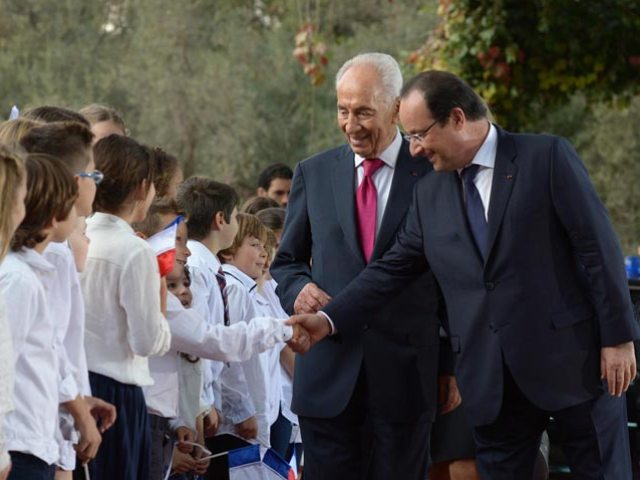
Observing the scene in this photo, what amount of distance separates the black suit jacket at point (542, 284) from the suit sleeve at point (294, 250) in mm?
843

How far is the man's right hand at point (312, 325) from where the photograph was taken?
540 cm

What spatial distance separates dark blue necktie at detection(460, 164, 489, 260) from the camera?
16.4 feet

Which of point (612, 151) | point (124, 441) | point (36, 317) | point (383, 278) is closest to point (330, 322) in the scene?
point (383, 278)

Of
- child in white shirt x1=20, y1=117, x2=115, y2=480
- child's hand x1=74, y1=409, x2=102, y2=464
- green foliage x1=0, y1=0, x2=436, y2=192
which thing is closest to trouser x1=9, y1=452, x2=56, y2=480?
child in white shirt x1=20, y1=117, x2=115, y2=480

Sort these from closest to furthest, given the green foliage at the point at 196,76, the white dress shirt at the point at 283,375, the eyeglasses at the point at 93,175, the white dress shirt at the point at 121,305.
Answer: the eyeglasses at the point at 93,175, the white dress shirt at the point at 121,305, the white dress shirt at the point at 283,375, the green foliage at the point at 196,76

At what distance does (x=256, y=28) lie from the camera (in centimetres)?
2395

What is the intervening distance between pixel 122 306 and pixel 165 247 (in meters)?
0.48

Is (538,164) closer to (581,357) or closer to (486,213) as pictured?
(486,213)

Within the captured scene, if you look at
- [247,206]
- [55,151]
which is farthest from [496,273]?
[247,206]

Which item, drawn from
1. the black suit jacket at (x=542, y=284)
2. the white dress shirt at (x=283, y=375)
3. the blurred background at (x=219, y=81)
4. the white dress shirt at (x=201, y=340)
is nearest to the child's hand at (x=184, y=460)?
the white dress shirt at (x=201, y=340)

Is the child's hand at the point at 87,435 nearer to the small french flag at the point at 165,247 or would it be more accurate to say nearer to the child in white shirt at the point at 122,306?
the child in white shirt at the point at 122,306

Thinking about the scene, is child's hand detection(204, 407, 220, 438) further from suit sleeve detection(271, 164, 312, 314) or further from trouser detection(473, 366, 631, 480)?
trouser detection(473, 366, 631, 480)

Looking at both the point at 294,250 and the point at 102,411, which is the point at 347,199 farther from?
the point at 102,411

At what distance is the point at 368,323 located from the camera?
17.7 feet
